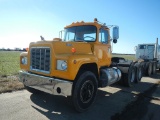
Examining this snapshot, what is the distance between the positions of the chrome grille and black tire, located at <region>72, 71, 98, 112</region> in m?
0.98

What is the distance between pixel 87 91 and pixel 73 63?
4.01 feet

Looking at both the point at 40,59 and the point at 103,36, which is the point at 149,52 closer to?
the point at 103,36

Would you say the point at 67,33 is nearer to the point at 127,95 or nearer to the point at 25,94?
the point at 25,94

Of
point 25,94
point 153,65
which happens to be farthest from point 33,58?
point 153,65

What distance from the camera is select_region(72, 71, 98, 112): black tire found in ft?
15.5

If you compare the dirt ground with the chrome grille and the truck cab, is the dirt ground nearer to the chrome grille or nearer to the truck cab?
the chrome grille

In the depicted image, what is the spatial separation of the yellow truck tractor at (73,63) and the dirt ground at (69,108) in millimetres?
373

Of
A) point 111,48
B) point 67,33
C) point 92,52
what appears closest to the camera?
point 92,52

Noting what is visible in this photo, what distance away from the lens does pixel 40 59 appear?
509 centimetres

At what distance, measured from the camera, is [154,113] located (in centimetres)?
516

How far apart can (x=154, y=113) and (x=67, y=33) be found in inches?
164

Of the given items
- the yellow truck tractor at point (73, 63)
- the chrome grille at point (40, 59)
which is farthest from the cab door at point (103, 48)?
the chrome grille at point (40, 59)

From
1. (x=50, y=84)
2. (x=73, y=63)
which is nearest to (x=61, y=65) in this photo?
(x=73, y=63)

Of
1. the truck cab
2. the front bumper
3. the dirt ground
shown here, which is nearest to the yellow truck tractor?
the front bumper
